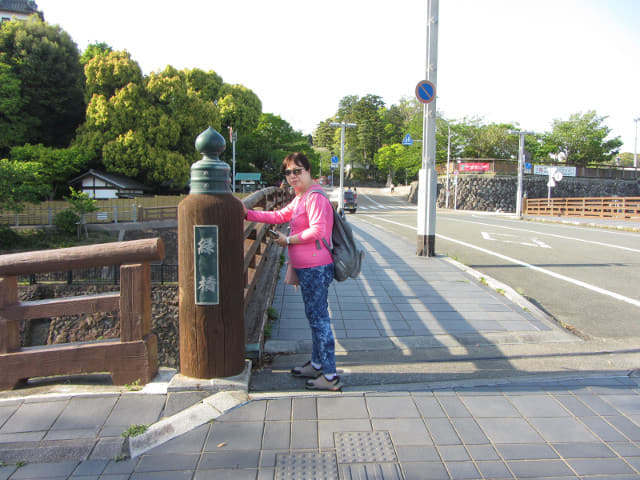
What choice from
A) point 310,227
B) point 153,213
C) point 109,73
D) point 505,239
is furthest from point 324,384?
point 109,73

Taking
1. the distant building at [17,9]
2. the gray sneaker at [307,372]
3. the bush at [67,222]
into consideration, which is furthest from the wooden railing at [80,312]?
the distant building at [17,9]

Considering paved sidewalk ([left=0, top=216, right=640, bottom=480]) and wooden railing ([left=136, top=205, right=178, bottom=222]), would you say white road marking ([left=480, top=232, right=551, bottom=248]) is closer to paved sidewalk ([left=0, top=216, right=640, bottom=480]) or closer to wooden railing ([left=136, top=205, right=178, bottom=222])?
paved sidewalk ([left=0, top=216, right=640, bottom=480])

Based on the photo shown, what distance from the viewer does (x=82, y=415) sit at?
283cm

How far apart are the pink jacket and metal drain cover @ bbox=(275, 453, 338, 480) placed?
4.33 ft

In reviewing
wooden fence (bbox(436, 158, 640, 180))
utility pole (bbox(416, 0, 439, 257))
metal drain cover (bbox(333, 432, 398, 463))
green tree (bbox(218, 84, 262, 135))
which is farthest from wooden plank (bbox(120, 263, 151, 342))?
wooden fence (bbox(436, 158, 640, 180))

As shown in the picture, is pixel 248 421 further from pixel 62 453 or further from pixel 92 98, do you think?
pixel 92 98

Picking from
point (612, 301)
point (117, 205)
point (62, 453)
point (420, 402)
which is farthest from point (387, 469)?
point (117, 205)

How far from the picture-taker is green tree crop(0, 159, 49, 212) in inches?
969

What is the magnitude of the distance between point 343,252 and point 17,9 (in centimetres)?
6269

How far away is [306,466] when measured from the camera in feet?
7.74

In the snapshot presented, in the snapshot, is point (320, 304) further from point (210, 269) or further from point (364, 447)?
point (364, 447)

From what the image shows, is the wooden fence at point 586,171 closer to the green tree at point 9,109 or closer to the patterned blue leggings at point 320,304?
the green tree at point 9,109

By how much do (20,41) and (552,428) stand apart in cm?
A: 4251

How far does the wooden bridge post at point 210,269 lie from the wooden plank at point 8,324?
1286mm
